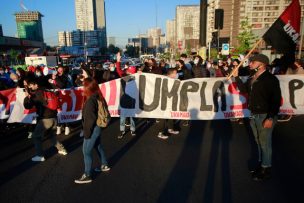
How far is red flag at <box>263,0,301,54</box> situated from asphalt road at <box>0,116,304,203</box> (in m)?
2.23

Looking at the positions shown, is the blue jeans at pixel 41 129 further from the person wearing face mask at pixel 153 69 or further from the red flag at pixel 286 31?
the red flag at pixel 286 31

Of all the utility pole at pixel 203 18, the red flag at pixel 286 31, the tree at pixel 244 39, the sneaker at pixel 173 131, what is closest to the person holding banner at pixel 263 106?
the red flag at pixel 286 31

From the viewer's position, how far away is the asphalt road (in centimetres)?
422

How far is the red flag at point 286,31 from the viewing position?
18.4 ft

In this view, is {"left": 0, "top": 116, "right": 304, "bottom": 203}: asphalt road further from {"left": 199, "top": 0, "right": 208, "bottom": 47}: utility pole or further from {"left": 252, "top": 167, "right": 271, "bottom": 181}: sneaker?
{"left": 199, "top": 0, "right": 208, "bottom": 47}: utility pole

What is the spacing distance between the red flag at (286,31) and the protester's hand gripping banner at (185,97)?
178 cm

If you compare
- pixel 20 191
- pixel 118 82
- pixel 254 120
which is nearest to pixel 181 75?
pixel 118 82

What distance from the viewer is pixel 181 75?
852 cm

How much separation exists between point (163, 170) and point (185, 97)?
253cm

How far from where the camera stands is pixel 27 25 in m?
188

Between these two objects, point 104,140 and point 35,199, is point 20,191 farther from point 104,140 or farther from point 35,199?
point 104,140

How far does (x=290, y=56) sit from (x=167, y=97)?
2.98m

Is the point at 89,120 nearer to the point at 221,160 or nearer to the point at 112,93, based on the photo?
the point at 221,160

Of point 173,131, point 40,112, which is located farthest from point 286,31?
point 40,112
